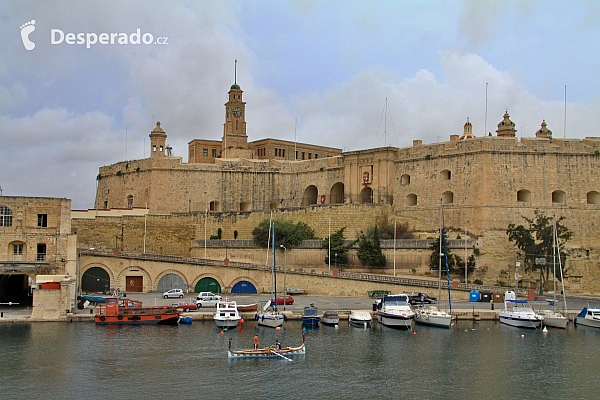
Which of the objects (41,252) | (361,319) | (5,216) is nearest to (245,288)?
(361,319)

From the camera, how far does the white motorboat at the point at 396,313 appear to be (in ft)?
97.5

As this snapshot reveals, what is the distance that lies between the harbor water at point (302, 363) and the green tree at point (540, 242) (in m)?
7.03

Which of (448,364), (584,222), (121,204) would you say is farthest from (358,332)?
(121,204)

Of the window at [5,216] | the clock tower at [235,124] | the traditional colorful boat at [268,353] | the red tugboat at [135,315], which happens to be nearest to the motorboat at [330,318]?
the traditional colorful boat at [268,353]

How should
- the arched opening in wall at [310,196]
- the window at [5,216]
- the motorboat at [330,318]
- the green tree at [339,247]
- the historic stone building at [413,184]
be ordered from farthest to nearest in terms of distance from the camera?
the arched opening in wall at [310,196]
the green tree at [339,247]
the historic stone building at [413,184]
the window at [5,216]
the motorboat at [330,318]

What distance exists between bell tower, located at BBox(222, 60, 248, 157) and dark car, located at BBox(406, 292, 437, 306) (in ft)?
90.5

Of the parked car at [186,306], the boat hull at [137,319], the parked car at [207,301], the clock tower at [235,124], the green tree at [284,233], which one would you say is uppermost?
the clock tower at [235,124]

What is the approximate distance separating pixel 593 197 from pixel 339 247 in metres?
16.0

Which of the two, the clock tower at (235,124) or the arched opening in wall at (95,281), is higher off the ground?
the clock tower at (235,124)

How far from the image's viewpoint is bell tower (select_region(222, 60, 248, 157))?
5778 cm

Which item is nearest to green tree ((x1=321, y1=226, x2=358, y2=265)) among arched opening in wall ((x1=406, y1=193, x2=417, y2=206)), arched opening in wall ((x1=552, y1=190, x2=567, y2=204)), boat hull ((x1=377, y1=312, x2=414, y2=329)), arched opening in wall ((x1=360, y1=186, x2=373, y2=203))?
arched opening in wall ((x1=360, y1=186, x2=373, y2=203))

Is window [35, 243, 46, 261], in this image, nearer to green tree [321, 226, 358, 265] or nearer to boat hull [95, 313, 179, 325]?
boat hull [95, 313, 179, 325]

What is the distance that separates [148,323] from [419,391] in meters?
14.0

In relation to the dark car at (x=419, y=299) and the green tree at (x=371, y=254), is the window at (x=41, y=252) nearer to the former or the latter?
the green tree at (x=371, y=254)
